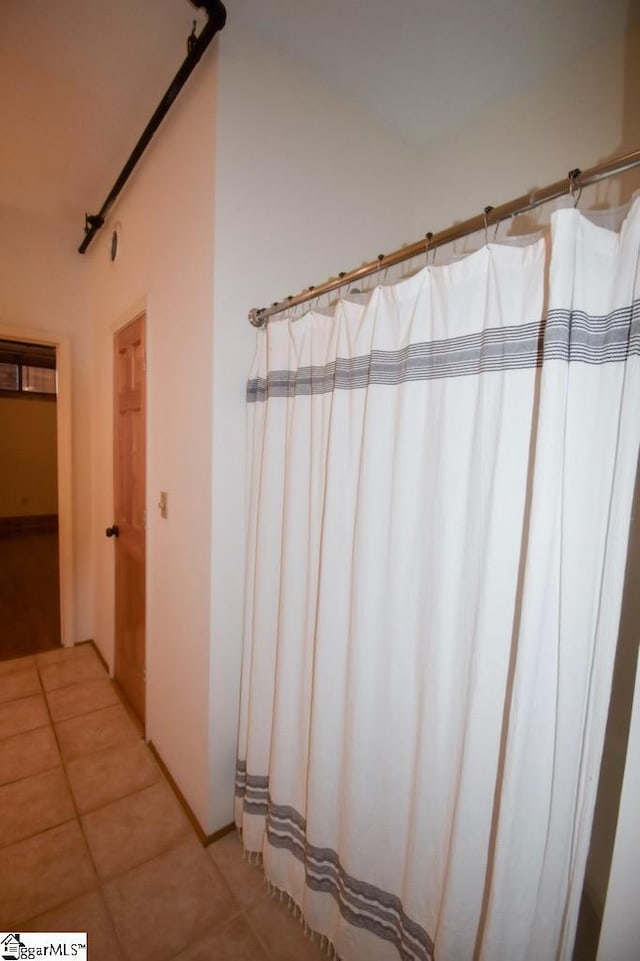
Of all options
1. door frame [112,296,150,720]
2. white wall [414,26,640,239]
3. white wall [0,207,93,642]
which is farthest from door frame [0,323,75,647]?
white wall [414,26,640,239]

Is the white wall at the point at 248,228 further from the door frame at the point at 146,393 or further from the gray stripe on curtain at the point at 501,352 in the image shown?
the door frame at the point at 146,393

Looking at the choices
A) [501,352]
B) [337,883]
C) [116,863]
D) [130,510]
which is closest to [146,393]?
[130,510]

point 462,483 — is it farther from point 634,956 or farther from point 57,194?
point 57,194

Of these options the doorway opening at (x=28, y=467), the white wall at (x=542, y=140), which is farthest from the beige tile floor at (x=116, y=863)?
the doorway opening at (x=28, y=467)

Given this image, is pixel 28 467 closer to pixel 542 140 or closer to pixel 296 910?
pixel 296 910

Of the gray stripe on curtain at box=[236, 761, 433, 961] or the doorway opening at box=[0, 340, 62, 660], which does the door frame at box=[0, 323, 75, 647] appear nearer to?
the doorway opening at box=[0, 340, 62, 660]

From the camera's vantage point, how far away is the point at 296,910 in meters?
1.27

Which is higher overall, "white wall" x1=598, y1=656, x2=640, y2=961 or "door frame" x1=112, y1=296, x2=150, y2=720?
"door frame" x1=112, y1=296, x2=150, y2=720

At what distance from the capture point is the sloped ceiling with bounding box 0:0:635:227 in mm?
1231

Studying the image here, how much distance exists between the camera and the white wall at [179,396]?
138cm

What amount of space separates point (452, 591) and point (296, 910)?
1.31 meters

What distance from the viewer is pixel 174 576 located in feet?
5.37
